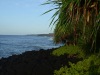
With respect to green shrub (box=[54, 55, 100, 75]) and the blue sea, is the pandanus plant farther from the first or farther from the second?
the blue sea

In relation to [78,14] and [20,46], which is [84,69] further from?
[20,46]

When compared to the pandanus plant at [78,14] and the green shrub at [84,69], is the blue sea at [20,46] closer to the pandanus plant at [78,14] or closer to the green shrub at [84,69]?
the green shrub at [84,69]

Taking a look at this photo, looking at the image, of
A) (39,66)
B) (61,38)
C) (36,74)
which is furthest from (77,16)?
(61,38)

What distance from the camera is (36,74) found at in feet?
35.0

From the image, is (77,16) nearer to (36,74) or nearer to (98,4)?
(98,4)

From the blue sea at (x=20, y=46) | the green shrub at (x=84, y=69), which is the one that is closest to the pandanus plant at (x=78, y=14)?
the green shrub at (x=84, y=69)

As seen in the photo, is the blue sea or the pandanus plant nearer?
the pandanus plant

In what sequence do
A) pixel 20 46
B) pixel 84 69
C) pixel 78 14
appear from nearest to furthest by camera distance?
pixel 78 14 → pixel 84 69 → pixel 20 46

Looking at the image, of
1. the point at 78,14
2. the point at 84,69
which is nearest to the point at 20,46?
the point at 84,69

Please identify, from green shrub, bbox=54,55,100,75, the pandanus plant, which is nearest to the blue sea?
green shrub, bbox=54,55,100,75

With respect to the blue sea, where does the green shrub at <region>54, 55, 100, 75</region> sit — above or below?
above

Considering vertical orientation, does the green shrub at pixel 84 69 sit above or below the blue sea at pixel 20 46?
above

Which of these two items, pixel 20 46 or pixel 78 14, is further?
pixel 20 46

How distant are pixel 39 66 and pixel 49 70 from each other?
2.97ft
